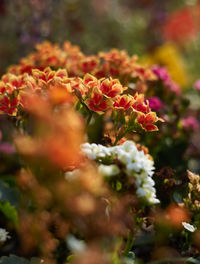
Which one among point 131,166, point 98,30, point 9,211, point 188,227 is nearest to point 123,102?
point 131,166

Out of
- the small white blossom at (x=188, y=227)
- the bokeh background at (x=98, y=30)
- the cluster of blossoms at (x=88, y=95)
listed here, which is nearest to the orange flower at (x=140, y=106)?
the cluster of blossoms at (x=88, y=95)

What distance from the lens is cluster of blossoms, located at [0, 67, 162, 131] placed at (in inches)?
36.8

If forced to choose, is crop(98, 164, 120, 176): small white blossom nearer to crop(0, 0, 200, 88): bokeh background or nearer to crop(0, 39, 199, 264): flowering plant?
crop(0, 39, 199, 264): flowering plant

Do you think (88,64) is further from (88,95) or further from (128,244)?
(128,244)

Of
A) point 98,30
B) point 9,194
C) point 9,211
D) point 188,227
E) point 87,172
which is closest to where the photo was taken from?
point 87,172

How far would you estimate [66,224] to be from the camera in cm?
91

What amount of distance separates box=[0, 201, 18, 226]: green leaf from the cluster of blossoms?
0.35m

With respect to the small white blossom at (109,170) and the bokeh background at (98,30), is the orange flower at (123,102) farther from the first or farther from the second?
Result: the bokeh background at (98,30)

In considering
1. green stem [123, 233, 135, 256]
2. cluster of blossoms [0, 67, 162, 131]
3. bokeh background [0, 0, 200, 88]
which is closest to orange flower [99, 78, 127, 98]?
cluster of blossoms [0, 67, 162, 131]

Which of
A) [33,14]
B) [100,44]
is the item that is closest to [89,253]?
[33,14]

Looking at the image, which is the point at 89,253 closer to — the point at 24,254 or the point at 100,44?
the point at 24,254

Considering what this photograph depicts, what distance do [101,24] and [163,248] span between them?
10.8 feet

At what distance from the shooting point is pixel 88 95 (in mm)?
943

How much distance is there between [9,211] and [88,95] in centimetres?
52
